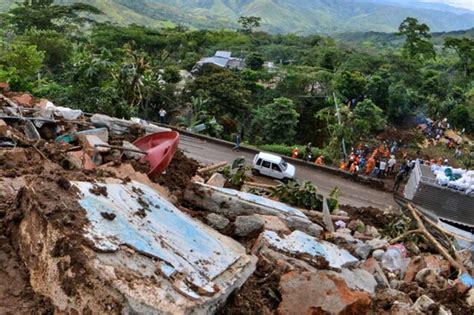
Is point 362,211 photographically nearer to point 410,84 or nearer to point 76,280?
point 76,280

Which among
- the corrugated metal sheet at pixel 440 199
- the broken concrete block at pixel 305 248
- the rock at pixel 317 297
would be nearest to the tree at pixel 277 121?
the corrugated metal sheet at pixel 440 199

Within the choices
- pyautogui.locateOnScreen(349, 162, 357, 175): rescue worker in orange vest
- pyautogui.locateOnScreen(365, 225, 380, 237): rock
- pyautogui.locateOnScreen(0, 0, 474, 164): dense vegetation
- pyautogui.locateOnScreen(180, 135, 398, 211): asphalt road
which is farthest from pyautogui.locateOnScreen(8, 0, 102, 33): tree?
pyautogui.locateOnScreen(365, 225, 380, 237): rock

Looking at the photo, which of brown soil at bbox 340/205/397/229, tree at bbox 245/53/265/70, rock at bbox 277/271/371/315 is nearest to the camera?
rock at bbox 277/271/371/315

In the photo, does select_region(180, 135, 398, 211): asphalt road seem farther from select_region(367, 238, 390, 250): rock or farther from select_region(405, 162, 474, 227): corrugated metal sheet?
select_region(367, 238, 390, 250): rock

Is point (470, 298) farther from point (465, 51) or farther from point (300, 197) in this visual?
point (465, 51)

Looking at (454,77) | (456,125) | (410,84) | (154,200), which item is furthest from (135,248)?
(454,77)

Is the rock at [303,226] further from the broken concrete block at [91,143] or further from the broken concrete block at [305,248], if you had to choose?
the broken concrete block at [91,143]

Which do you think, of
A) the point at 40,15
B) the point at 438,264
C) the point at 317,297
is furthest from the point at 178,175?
the point at 40,15
